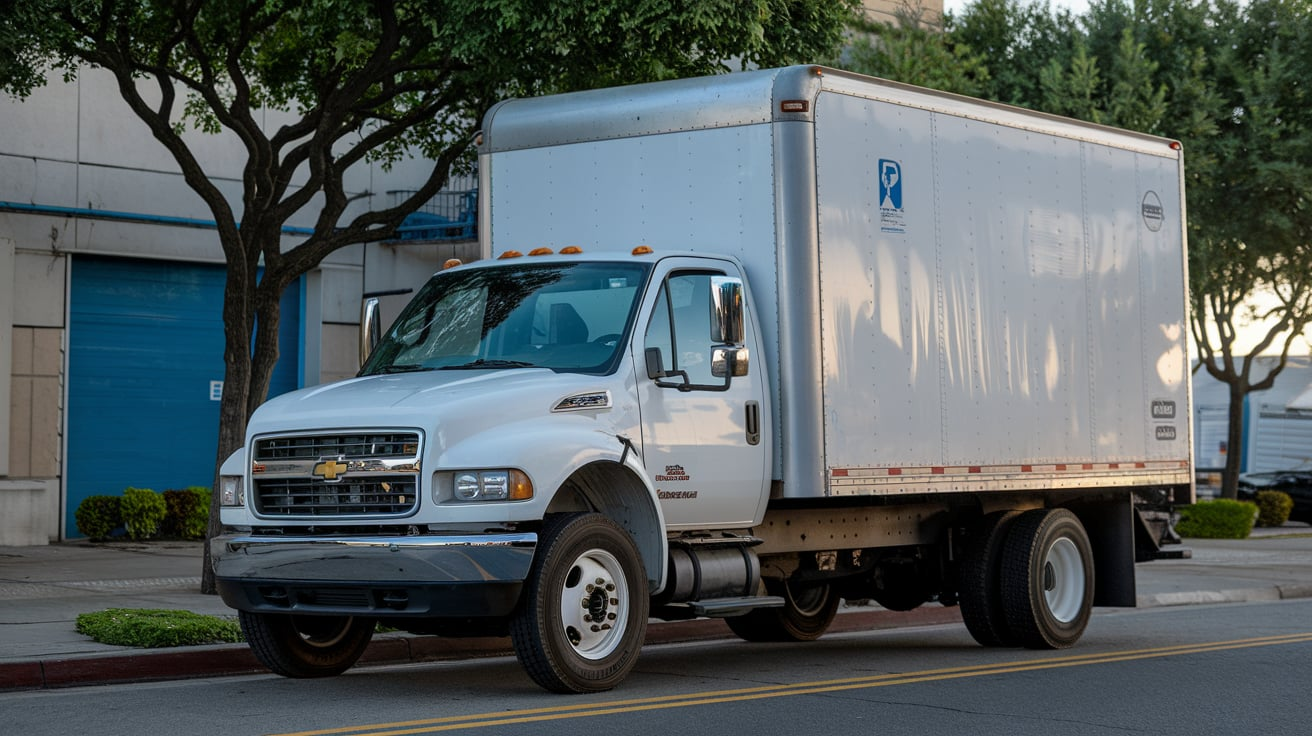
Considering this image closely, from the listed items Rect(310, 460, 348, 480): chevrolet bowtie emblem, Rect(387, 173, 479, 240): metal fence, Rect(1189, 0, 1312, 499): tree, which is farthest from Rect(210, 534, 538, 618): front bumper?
Rect(1189, 0, 1312, 499): tree

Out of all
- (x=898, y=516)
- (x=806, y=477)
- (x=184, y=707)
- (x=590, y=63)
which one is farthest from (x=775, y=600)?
(x=590, y=63)

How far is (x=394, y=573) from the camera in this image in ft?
28.6

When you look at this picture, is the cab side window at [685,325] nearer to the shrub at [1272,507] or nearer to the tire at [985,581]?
the tire at [985,581]

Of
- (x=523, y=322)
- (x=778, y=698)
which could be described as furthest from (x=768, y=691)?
(x=523, y=322)

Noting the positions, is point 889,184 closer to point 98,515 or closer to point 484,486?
point 484,486

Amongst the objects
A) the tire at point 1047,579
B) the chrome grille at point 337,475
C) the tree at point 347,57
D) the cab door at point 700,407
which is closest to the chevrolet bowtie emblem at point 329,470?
the chrome grille at point 337,475

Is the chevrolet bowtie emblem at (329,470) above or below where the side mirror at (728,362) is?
below

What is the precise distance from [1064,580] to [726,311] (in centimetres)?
446

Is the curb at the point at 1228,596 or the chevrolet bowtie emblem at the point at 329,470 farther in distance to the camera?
the curb at the point at 1228,596

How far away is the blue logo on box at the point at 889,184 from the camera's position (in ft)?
36.5

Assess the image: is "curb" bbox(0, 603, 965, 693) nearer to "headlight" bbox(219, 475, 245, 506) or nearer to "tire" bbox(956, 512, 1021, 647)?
"headlight" bbox(219, 475, 245, 506)

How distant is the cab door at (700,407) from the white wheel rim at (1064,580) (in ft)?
10.6

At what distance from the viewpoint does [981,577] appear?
12.3 meters

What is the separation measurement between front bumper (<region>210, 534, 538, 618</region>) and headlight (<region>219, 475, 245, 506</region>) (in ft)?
1.39
